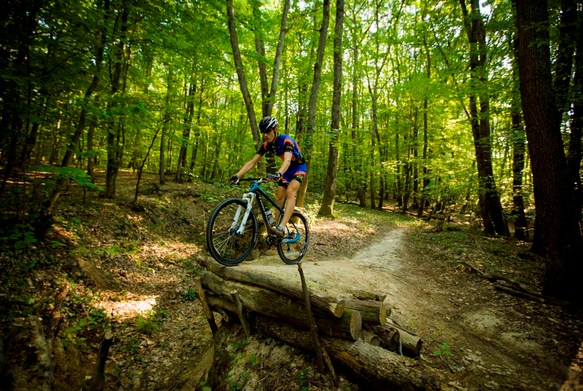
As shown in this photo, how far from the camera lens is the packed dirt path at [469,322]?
3.95 metres

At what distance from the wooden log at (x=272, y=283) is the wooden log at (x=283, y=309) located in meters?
0.09

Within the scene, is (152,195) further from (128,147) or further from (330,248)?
(330,248)

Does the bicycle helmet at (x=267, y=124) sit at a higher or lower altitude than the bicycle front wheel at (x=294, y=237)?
higher

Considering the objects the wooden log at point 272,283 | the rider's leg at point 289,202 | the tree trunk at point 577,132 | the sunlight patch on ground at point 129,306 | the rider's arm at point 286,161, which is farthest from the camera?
the tree trunk at point 577,132

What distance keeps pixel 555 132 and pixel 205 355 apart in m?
8.77

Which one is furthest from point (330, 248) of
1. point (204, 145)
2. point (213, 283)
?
point (204, 145)

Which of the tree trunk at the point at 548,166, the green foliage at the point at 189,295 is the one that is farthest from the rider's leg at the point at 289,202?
the tree trunk at the point at 548,166

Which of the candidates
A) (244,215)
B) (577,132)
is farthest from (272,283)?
(577,132)

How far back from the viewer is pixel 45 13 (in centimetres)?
438

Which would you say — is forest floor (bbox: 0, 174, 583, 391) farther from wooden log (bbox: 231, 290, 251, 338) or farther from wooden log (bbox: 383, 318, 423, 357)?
wooden log (bbox: 383, 318, 423, 357)

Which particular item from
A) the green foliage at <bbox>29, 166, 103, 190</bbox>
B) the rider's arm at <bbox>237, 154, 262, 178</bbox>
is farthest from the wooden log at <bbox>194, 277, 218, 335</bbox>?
the green foliage at <bbox>29, 166, 103, 190</bbox>

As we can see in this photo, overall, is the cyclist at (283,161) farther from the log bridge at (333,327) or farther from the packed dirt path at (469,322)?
the log bridge at (333,327)

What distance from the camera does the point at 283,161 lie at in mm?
5293

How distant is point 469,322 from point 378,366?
358cm
